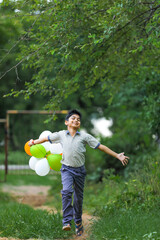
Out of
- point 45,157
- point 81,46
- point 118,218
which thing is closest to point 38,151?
point 45,157

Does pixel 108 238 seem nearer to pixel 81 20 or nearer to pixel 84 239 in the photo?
pixel 84 239

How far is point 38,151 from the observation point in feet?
17.2

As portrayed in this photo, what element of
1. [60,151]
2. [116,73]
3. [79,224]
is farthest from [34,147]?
[116,73]

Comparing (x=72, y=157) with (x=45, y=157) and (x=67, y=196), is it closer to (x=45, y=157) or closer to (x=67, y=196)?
(x=67, y=196)

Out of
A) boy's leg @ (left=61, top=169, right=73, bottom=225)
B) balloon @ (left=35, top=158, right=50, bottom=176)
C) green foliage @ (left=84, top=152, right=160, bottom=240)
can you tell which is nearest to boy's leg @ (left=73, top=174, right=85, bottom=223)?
boy's leg @ (left=61, top=169, right=73, bottom=225)

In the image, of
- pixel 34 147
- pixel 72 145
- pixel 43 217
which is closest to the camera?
pixel 72 145

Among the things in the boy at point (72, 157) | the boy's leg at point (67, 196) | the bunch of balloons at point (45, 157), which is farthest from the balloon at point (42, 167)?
the boy's leg at point (67, 196)

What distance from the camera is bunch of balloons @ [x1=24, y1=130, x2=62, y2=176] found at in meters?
5.22

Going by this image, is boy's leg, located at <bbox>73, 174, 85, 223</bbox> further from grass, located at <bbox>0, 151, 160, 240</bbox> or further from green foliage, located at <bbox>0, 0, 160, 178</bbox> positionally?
green foliage, located at <bbox>0, 0, 160, 178</bbox>

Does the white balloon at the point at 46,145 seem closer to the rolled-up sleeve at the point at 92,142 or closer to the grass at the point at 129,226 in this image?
the rolled-up sleeve at the point at 92,142

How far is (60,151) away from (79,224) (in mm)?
1020

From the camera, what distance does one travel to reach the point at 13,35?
20.0 feet

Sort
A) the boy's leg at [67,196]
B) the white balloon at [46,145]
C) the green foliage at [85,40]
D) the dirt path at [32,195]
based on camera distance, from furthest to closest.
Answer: the dirt path at [32,195] < the white balloon at [46,145] < the green foliage at [85,40] < the boy's leg at [67,196]

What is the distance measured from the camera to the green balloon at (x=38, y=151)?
5.19 meters
